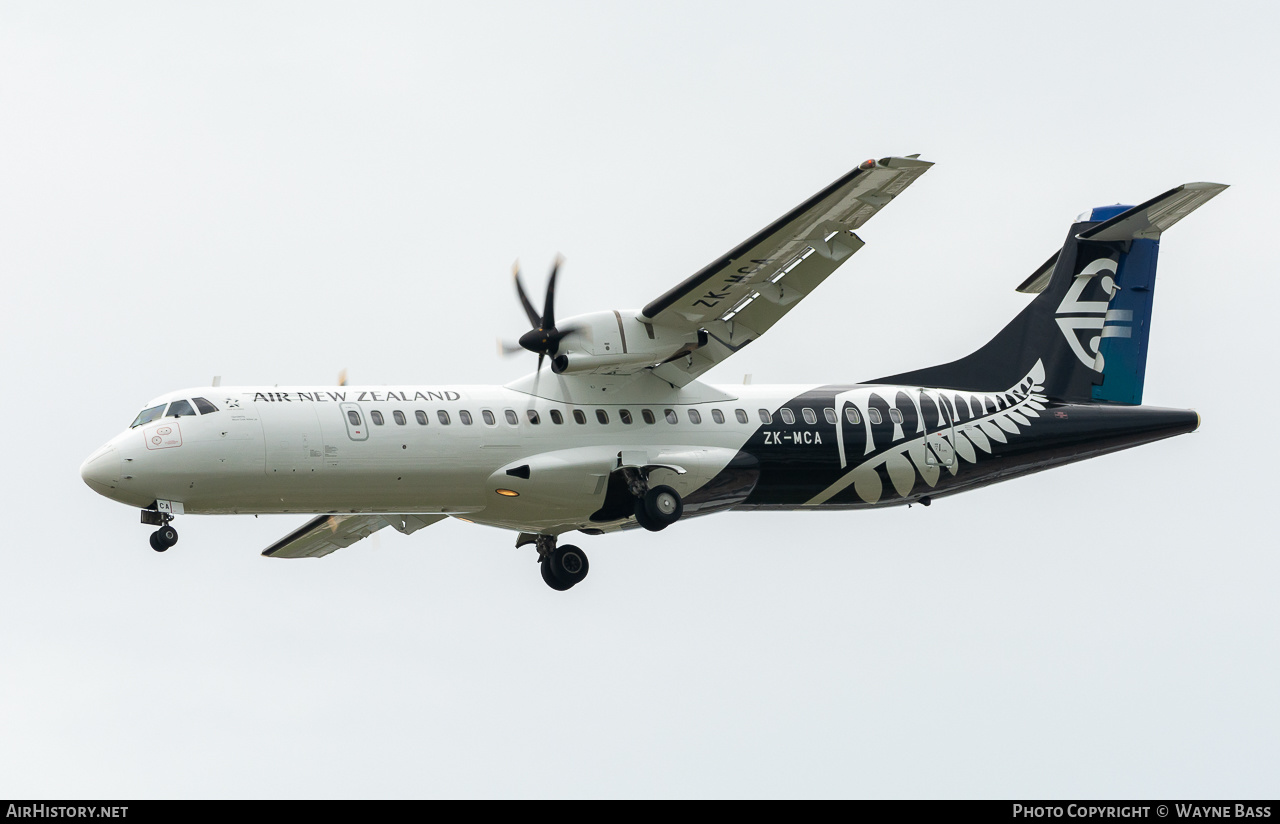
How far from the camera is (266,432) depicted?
67.3 ft

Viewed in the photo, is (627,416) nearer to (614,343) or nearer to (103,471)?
(614,343)

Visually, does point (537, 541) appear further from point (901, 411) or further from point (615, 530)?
point (901, 411)

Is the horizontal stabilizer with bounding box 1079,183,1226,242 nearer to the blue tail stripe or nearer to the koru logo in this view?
the blue tail stripe

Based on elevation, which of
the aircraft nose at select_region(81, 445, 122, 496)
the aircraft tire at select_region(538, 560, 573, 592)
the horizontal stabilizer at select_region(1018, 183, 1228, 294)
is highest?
the horizontal stabilizer at select_region(1018, 183, 1228, 294)

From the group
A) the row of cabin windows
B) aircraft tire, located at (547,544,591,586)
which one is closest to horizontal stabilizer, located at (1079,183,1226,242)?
the row of cabin windows

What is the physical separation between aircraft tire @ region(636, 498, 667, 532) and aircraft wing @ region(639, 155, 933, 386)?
1888 millimetres

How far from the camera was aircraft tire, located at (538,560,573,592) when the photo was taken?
78.4 feet

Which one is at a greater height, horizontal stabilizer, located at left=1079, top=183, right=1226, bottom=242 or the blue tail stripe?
horizontal stabilizer, located at left=1079, top=183, right=1226, bottom=242

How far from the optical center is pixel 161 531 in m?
20.0

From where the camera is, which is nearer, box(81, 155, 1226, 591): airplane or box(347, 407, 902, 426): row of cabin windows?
box(81, 155, 1226, 591): airplane

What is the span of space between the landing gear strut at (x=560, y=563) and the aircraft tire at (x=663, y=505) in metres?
2.34

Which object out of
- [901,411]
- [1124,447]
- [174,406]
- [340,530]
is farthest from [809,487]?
[174,406]

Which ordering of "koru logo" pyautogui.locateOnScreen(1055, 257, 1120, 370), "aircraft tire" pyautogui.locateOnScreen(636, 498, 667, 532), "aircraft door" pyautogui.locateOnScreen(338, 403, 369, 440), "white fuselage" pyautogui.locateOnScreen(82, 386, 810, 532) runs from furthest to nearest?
"koru logo" pyautogui.locateOnScreen(1055, 257, 1120, 370) < "aircraft tire" pyautogui.locateOnScreen(636, 498, 667, 532) < "aircraft door" pyautogui.locateOnScreen(338, 403, 369, 440) < "white fuselage" pyautogui.locateOnScreen(82, 386, 810, 532)

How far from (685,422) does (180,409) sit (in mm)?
6812
